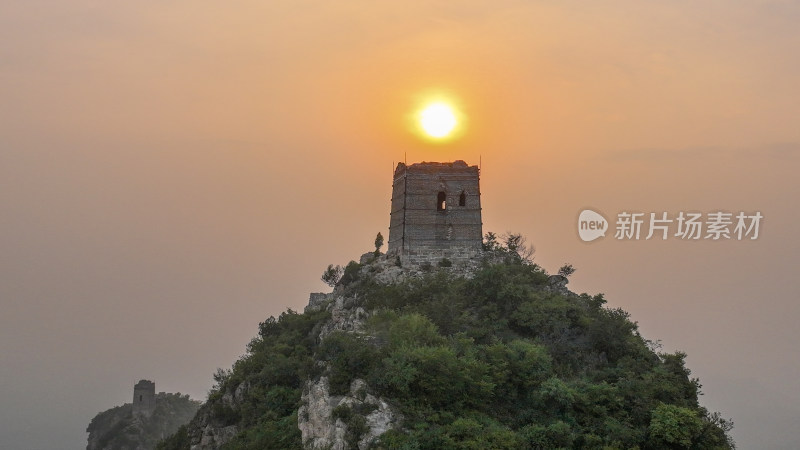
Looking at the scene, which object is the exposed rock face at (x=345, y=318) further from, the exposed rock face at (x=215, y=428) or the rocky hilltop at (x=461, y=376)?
the exposed rock face at (x=215, y=428)

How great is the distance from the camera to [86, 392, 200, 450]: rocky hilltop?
97.4 meters

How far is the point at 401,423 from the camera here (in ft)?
128

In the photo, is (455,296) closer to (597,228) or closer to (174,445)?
(597,228)

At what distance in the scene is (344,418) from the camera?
39.5m

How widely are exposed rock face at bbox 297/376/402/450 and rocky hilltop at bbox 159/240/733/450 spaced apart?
0.21 feet

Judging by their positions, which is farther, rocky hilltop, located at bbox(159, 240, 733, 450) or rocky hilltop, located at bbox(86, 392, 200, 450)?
rocky hilltop, located at bbox(86, 392, 200, 450)

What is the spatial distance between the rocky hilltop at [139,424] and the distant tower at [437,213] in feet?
163

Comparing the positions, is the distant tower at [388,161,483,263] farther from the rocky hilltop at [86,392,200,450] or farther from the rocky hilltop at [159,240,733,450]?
the rocky hilltop at [86,392,200,450]

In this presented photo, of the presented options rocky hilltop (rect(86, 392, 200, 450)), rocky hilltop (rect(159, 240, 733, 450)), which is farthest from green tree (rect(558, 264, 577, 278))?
rocky hilltop (rect(86, 392, 200, 450))

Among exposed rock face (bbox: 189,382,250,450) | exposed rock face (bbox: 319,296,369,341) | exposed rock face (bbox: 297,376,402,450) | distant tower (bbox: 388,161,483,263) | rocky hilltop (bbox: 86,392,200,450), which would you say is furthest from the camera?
rocky hilltop (bbox: 86,392,200,450)

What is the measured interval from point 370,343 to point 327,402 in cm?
419

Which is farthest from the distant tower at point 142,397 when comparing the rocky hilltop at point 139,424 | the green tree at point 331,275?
the green tree at point 331,275

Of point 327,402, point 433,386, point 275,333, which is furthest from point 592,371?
point 275,333

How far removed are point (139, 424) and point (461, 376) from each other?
220 ft
